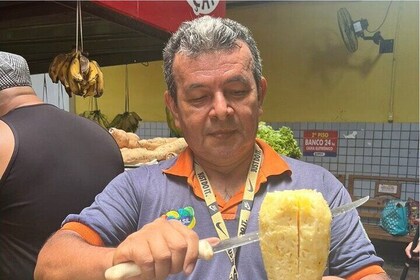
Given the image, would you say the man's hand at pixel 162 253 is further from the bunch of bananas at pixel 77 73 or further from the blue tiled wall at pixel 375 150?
the blue tiled wall at pixel 375 150

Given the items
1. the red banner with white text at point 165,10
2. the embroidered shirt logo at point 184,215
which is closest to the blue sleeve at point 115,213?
the embroidered shirt logo at point 184,215

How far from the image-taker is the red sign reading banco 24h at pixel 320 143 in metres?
5.39

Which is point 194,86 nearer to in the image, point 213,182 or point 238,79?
point 238,79

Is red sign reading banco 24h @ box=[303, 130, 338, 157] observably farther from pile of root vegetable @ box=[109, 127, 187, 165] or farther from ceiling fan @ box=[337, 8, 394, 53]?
pile of root vegetable @ box=[109, 127, 187, 165]

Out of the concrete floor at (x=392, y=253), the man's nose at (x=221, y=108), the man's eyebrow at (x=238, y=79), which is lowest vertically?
the concrete floor at (x=392, y=253)

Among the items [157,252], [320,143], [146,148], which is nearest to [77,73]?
[146,148]

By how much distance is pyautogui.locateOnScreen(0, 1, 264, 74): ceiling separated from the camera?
9.41ft

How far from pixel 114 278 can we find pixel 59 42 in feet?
11.9

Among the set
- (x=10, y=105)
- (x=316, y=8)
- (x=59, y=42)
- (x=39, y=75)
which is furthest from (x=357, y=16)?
(x=10, y=105)

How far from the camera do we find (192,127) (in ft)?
3.75

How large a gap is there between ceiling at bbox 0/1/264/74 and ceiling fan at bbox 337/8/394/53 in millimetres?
2454

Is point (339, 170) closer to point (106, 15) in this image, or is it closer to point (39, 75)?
point (106, 15)

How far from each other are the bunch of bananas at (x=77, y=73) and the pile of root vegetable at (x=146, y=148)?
0.36 meters

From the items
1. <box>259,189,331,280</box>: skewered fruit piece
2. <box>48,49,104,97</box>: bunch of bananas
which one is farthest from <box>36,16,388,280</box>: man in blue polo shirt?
<box>48,49,104,97</box>: bunch of bananas
